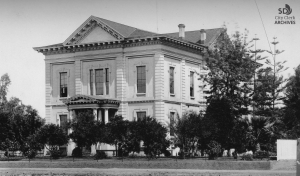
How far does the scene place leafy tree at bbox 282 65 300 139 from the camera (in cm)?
5259

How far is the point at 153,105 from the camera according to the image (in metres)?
46.0

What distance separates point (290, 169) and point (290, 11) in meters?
8.67

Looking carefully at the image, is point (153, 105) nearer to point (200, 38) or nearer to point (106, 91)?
point (106, 91)

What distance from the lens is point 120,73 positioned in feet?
155

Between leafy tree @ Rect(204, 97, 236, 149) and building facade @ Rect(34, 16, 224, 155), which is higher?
building facade @ Rect(34, 16, 224, 155)

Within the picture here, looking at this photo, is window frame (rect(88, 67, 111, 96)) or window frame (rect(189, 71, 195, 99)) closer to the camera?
window frame (rect(88, 67, 111, 96))

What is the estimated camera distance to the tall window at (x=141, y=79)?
153 ft

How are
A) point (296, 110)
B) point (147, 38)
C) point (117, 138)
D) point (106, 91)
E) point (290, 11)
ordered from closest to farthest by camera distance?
point (290, 11)
point (117, 138)
point (147, 38)
point (106, 91)
point (296, 110)

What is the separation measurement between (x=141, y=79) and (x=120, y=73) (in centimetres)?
200

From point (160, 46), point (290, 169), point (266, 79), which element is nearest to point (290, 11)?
point (290, 169)

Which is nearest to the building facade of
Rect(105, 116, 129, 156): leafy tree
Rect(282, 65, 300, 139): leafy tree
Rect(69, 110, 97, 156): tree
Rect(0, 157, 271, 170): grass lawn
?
Rect(69, 110, 97, 156): tree

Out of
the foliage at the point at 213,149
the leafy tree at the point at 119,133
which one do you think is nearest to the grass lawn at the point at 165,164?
the foliage at the point at 213,149

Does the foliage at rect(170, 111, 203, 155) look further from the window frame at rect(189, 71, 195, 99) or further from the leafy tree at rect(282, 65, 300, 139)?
the leafy tree at rect(282, 65, 300, 139)

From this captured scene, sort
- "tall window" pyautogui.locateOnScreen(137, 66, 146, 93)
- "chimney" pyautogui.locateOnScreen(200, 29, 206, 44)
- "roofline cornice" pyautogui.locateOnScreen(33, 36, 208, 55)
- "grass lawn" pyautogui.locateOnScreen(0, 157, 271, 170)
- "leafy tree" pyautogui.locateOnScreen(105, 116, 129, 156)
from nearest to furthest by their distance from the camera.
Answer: "grass lawn" pyautogui.locateOnScreen(0, 157, 271, 170), "leafy tree" pyautogui.locateOnScreen(105, 116, 129, 156), "roofline cornice" pyautogui.locateOnScreen(33, 36, 208, 55), "tall window" pyautogui.locateOnScreen(137, 66, 146, 93), "chimney" pyautogui.locateOnScreen(200, 29, 206, 44)
